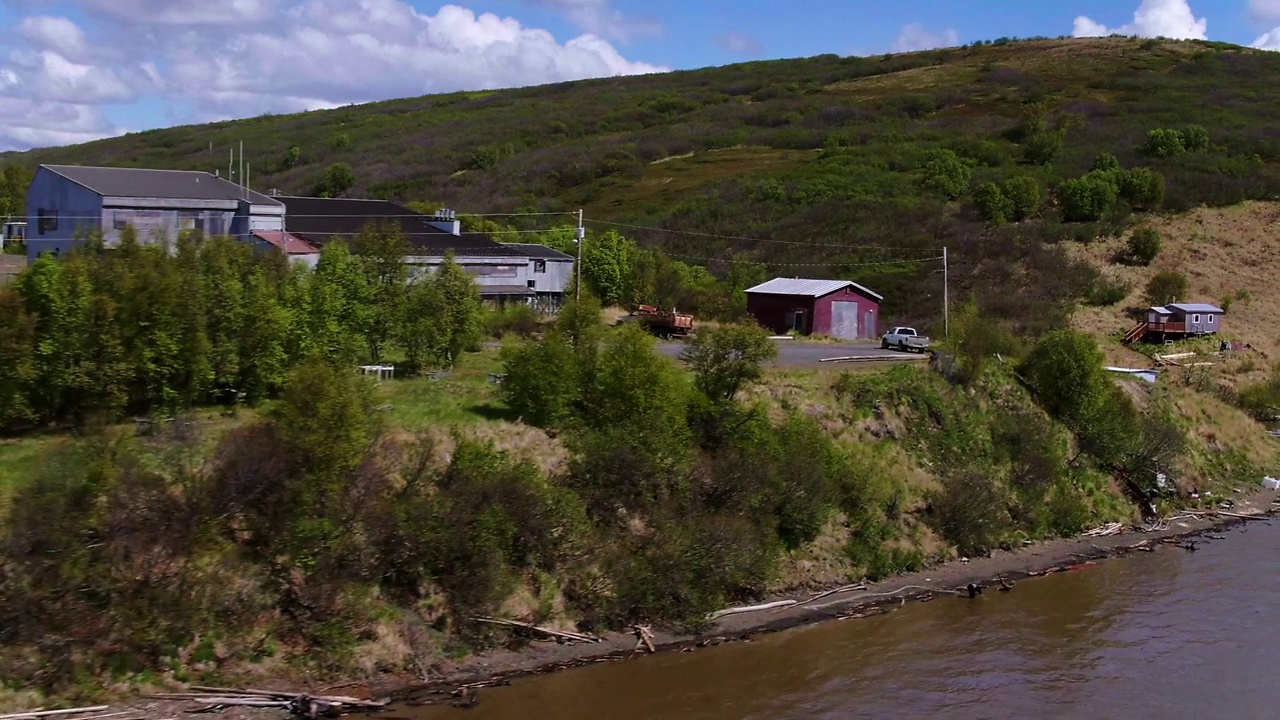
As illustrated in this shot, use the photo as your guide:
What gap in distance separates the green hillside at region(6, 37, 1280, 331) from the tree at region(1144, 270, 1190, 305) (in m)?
2.91

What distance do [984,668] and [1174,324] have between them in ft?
105

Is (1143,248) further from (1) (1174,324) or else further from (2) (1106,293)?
(1) (1174,324)

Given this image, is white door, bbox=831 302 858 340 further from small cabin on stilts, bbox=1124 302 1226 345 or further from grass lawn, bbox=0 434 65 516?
grass lawn, bbox=0 434 65 516

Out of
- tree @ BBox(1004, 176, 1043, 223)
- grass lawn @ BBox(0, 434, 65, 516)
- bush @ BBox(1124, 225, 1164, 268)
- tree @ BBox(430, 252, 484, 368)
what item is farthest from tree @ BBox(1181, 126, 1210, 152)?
grass lawn @ BBox(0, 434, 65, 516)

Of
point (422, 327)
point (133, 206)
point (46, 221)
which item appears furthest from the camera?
point (46, 221)

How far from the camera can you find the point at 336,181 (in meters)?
88.7

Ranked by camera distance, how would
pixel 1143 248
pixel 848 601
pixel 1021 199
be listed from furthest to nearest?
pixel 1021 199
pixel 1143 248
pixel 848 601

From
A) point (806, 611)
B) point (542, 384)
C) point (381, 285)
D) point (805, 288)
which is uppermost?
point (805, 288)

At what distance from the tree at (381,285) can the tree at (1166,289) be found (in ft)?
119

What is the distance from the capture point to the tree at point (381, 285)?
2973 cm

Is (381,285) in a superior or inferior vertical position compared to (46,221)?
inferior

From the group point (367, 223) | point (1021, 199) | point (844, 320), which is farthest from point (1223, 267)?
point (367, 223)

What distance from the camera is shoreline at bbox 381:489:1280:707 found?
20.1 metres

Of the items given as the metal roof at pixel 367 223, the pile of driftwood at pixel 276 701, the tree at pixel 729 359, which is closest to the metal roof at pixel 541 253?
the metal roof at pixel 367 223
